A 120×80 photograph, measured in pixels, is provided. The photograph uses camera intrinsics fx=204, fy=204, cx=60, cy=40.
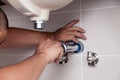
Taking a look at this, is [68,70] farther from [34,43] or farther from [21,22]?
[21,22]

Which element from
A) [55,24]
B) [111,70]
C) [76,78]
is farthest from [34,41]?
[111,70]

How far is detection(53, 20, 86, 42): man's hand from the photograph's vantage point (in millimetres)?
809

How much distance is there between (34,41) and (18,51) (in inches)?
7.4

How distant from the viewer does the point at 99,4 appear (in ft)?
2.70

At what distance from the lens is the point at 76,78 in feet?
2.83

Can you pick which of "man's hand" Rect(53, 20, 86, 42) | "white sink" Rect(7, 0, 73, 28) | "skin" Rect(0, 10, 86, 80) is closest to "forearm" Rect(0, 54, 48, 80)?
"skin" Rect(0, 10, 86, 80)

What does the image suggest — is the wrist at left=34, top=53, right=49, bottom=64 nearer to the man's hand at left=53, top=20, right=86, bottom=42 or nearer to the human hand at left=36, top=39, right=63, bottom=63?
the human hand at left=36, top=39, right=63, bottom=63

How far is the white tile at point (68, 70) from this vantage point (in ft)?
2.82

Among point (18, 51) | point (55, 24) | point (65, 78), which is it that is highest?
point (55, 24)

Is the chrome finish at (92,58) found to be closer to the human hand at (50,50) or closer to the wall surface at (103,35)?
the wall surface at (103,35)

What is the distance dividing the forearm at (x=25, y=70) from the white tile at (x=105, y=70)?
284 mm

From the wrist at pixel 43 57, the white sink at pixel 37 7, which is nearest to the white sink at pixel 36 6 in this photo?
the white sink at pixel 37 7

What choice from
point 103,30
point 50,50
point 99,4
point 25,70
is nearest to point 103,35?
point 103,30

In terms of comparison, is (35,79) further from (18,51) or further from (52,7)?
(18,51)
